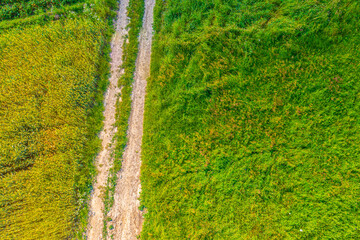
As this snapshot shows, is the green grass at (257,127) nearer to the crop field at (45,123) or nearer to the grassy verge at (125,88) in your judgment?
the grassy verge at (125,88)

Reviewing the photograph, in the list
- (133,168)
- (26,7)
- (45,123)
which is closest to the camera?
(133,168)

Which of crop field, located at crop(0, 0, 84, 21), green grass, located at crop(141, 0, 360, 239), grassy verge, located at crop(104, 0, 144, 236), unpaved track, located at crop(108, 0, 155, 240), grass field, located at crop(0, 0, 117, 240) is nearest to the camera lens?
green grass, located at crop(141, 0, 360, 239)

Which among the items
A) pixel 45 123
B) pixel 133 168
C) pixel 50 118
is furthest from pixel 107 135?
pixel 45 123

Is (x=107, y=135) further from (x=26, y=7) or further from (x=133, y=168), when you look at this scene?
(x=26, y=7)

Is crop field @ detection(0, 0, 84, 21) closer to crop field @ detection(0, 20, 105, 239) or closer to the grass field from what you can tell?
the grass field

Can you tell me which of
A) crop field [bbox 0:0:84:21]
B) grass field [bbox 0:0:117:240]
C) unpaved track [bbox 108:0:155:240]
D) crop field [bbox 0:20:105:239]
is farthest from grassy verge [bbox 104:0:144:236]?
crop field [bbox 0:0:84:21]

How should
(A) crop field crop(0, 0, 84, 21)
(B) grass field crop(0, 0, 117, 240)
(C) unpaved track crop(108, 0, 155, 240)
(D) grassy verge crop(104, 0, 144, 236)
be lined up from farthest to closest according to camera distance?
(A) crop field crop(0, 0, 84, 21) → (D) grassy verge crop(104, 0, 144, 236) → (B) grass field crop(0, 0, 117, 240) → (C) unpaved track crop(108, 0, 155, 240)
